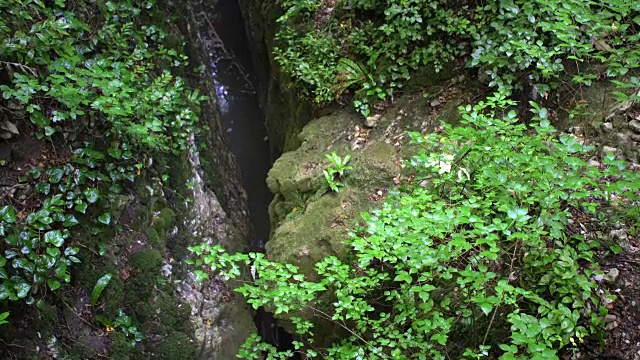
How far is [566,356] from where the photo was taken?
10.1ft

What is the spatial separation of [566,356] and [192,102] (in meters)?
4.80

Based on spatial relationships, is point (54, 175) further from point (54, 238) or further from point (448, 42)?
point (448, 42)

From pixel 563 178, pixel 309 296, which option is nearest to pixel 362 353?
pixel 309 296

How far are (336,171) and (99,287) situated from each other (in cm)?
249

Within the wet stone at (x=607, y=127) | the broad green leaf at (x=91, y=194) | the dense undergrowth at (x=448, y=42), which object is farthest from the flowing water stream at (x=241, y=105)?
the wet stone at (x=607, y=127)

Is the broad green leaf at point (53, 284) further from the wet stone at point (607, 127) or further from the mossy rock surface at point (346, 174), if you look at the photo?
the wet stone at point (607, 127)

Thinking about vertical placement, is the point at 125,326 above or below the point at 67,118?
below

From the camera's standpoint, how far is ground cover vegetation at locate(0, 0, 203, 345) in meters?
3.61

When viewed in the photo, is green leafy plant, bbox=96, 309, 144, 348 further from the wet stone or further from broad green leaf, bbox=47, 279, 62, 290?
the wet stone

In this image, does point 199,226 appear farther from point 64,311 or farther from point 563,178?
point 563,178

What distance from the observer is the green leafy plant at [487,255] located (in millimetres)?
2980

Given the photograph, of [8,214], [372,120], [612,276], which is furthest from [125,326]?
[612,276]

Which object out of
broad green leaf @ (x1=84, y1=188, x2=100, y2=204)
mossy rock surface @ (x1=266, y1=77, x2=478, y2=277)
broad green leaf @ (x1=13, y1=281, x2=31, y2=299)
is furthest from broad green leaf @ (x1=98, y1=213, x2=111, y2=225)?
mossy rock surface @ (x1=266, y1=77, x2=478, y2=277)

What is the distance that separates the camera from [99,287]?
4.10 m
